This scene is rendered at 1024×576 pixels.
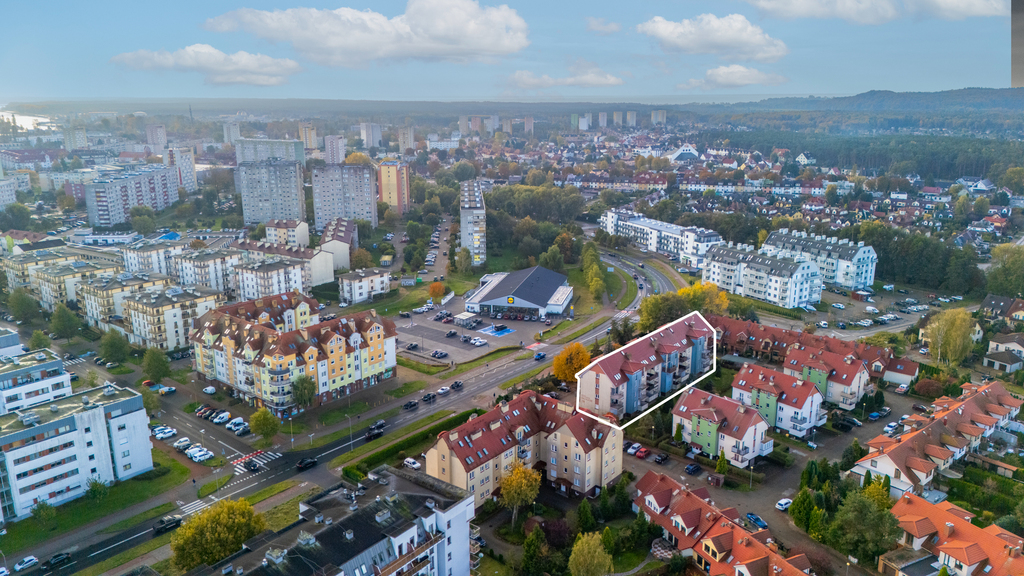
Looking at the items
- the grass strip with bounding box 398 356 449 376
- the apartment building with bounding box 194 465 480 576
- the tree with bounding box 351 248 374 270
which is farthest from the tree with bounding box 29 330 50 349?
the apartment building with bounding box 194 465 480 576

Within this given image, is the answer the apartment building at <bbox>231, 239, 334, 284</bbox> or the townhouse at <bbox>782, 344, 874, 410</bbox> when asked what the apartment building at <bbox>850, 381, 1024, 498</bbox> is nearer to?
the townhouse at <bbox>782, 344, 874, 410</bbox>

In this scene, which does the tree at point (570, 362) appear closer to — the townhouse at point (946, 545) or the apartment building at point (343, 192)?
the townhouse at point (946, 545)

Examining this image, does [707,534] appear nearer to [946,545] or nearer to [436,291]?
[946,545]

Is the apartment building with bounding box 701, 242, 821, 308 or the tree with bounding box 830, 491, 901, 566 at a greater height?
the apartment building with bounding box 701, 242, 821, 308

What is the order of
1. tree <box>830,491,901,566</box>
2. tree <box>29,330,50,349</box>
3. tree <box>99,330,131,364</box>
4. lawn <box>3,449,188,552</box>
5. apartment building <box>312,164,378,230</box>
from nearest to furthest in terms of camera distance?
tree <box>830,491,901,566</box>
lawn <box>3,449,188,552</box>
tree <box>99,330,131,364</box>
tree <box>29,330,50,349</box>
apartment building <box>312,164,378,230</box>

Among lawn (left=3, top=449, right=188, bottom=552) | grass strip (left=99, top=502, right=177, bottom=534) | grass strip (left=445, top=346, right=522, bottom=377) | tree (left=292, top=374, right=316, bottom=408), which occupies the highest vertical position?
tree (left=292, top=374, right=316, bottom=408)

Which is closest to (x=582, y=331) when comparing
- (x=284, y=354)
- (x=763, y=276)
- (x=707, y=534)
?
(x=763, y=276)
